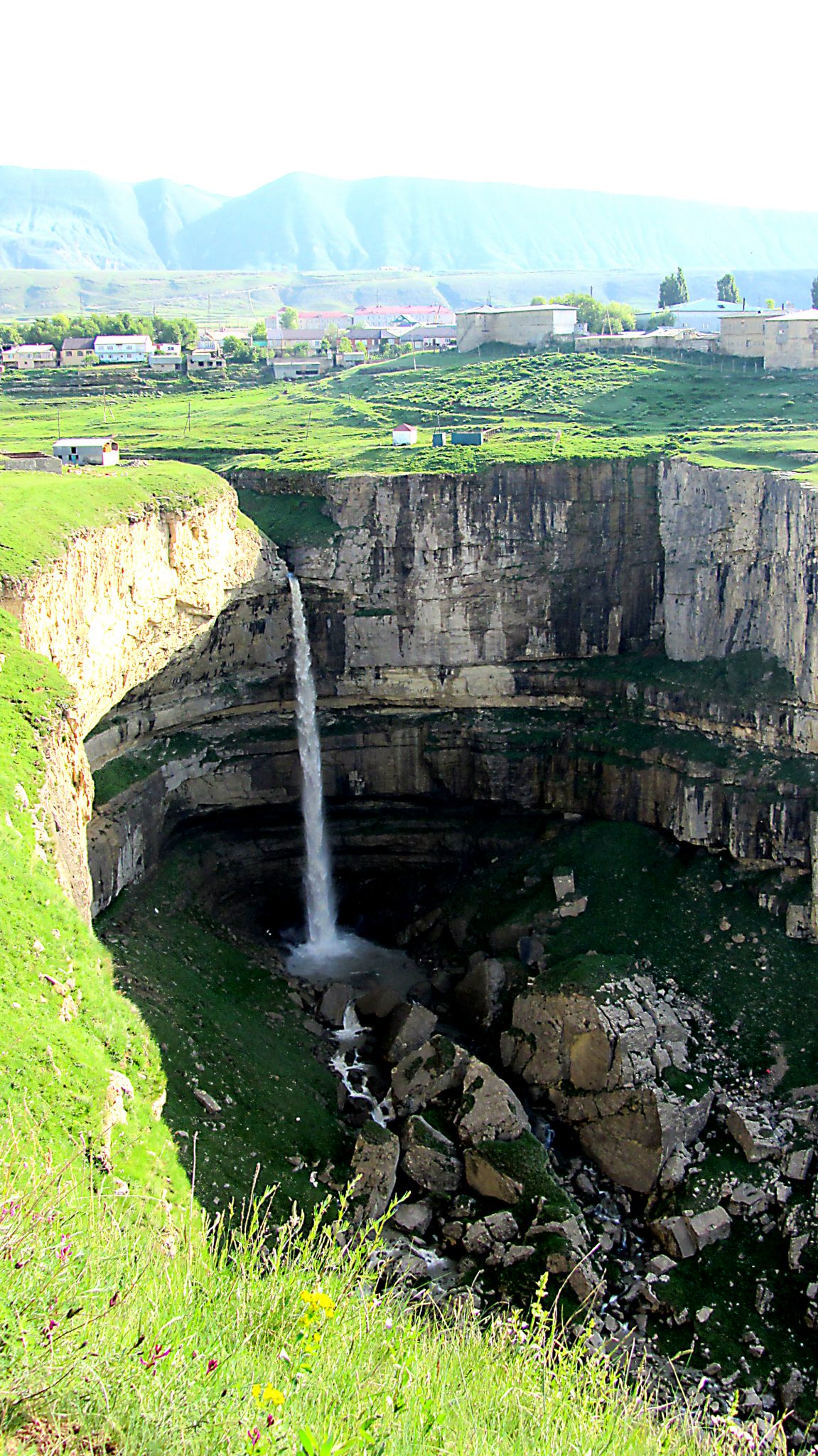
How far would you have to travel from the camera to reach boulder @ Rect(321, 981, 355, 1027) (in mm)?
43000

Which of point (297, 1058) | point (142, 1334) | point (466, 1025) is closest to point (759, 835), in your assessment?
point (466, 1025)

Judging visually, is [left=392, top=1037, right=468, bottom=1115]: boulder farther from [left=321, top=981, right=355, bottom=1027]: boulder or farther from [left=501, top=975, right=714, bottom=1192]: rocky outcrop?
[left=321, top=981, right=355, bottom=1027]: boulder

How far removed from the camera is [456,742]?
52.4 m

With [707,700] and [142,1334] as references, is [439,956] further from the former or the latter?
[142,1334]

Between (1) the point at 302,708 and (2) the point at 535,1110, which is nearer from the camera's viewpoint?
(2) the point at 535,1110

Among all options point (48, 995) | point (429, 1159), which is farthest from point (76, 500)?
point (429, 1159)

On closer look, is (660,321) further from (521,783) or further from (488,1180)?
(488,1180)

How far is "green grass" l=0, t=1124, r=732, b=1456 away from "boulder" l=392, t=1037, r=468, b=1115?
67.9ft

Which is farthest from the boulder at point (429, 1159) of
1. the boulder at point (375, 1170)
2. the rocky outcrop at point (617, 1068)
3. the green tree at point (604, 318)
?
the green tree at point (604, 318)

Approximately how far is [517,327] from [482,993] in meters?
54.7

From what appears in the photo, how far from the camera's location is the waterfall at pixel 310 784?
5122 centimetres

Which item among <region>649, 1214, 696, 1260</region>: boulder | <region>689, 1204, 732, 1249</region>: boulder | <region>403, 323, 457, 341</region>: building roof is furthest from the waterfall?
<region>403, 323, 457, 341</region>: building roof

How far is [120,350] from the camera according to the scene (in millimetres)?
98562

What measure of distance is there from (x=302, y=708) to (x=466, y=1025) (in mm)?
14757
